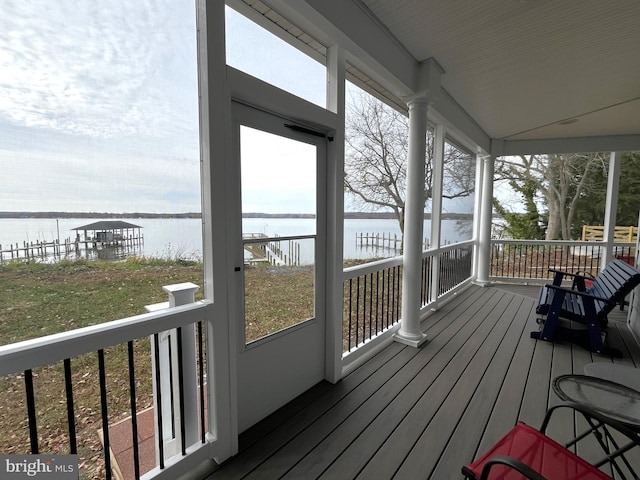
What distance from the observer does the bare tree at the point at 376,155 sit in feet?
10.0

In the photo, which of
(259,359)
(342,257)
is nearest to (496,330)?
(342,257)

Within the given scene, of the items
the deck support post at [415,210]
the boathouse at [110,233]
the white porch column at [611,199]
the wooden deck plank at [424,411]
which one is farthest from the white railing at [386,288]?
the white porch column at [611,199]

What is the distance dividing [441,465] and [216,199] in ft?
6.00

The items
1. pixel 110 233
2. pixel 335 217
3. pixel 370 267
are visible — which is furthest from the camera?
pixel 370 267

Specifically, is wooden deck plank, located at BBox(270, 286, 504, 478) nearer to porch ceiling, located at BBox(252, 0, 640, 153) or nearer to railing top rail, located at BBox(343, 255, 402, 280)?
railing top rail, located at BBox(343, 255, 402, 280)

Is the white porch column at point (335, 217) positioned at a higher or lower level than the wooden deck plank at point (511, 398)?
higher

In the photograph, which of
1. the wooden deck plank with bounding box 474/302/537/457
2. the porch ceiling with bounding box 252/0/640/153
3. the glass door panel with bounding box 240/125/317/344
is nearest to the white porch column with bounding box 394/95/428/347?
the porch ceiling with bounding box 252/0/640/153

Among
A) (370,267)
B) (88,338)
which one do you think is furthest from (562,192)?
(88,338)

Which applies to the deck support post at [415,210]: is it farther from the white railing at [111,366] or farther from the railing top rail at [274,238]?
the white railing at [111,366]

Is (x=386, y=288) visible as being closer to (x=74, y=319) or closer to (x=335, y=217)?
(x=335, y=217)

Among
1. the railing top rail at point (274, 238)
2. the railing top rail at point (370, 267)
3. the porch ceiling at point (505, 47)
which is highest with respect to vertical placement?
the porch ceiling at point (505, 47)

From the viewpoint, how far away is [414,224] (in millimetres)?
3107
